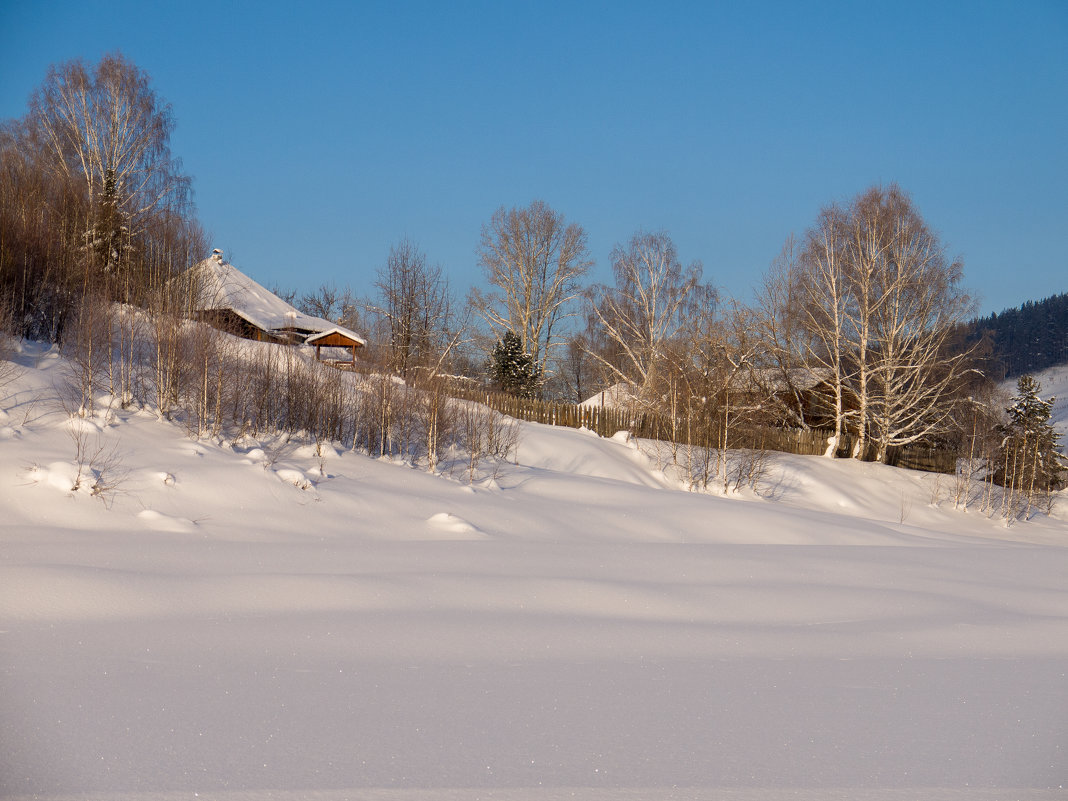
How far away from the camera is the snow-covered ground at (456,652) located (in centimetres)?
354

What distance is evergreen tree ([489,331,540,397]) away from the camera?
33.2 meters

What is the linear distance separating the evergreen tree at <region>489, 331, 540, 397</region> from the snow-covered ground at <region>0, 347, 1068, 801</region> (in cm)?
2095

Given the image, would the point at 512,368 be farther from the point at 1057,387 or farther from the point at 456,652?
the point at 1057,387

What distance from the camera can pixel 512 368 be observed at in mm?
33375

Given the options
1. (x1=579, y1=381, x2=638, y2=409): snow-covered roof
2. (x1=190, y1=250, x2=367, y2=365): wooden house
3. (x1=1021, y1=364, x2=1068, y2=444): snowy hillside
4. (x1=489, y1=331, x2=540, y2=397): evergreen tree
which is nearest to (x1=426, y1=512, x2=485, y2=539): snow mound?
(x1=579, y1=381, x2=638, y2=409): snow-covered roof

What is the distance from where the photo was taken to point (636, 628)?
6379 mm

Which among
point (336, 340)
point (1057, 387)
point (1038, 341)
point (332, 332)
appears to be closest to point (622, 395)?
point (332, 332)

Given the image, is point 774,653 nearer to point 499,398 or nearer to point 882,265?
point 499,398

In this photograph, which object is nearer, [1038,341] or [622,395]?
[622,395]

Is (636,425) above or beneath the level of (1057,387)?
beneath

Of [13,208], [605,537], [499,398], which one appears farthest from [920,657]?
[13,208]

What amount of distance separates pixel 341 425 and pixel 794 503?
13.1 meters

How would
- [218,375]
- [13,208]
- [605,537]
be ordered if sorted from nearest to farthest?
[605,537] → [218,375] → [13,208]

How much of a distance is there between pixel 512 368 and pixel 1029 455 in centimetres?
1962
